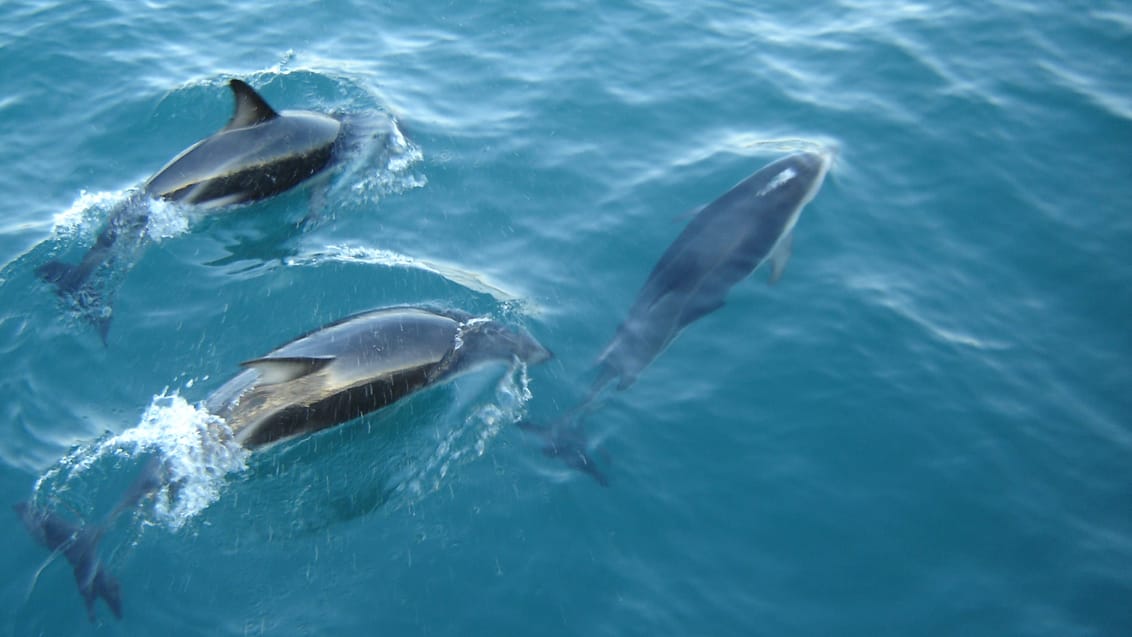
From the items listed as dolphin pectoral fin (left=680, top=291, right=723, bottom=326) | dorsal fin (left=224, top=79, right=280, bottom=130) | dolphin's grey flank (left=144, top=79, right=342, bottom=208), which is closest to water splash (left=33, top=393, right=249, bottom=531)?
dolphin's grey flank (left=144, top=79, right=342, bottom=208)

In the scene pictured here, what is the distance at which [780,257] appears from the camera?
8945mm

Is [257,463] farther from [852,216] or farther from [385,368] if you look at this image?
[852,216]

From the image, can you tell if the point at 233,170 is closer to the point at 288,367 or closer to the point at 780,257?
the point at 288,367

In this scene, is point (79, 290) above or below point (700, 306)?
below

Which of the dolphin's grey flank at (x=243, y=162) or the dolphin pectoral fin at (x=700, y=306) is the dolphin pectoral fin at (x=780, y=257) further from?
the dolphin's grey flank at (x=243, y=162)

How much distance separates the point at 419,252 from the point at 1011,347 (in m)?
Result: 6.26

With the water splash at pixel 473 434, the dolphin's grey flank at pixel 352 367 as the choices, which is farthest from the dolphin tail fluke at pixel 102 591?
the water splash at pixel 473 434

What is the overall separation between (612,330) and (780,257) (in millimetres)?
2056

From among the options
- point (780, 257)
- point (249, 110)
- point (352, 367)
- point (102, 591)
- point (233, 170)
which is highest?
point (249, 110)

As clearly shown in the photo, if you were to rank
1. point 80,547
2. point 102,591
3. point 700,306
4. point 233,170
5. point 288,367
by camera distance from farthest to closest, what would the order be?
1. point 233,170
2. point 700,306
3. point 288,367
4. point 80,547
5. point 102,591

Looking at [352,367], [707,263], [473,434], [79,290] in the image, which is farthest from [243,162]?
[707,263]

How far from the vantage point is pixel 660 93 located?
39.6 ft

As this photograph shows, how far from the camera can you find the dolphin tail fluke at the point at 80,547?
6.25 m

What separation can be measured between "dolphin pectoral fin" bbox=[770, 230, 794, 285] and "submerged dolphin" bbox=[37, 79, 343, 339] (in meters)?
5.63
